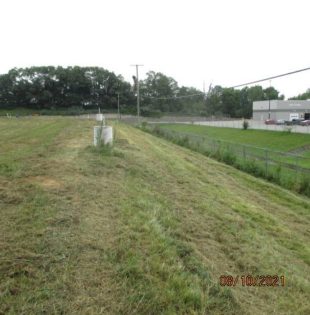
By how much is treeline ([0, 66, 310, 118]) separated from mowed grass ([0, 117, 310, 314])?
104636mm

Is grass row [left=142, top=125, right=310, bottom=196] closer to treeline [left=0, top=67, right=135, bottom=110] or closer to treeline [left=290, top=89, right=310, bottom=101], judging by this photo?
treeline [left=0, top=67, right=135, bottom=110]

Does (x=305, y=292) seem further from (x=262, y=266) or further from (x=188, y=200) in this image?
(x=188, y=200)

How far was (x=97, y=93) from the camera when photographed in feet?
406

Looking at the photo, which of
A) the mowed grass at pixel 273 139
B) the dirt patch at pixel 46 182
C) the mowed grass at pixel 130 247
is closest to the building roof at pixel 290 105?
the mowed grass at pixel 273 139

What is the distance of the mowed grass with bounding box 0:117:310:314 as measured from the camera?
3.89m

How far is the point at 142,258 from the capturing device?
15.6 feet

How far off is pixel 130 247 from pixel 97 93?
122m

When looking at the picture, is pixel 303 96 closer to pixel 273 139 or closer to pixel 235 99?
pixel 235 99

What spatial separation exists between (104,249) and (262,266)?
2.52 m

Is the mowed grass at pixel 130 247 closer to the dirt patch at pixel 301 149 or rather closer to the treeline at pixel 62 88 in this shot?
the dirt patch at pixel 301 149

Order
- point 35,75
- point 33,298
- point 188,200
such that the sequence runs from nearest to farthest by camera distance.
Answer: point 33,298 < point 188,200 < point 35,75

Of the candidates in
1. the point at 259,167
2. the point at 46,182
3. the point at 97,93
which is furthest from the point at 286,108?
the point at 46,182

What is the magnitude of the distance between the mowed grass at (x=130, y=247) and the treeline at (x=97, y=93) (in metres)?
105

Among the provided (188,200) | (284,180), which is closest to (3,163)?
(188,200)
